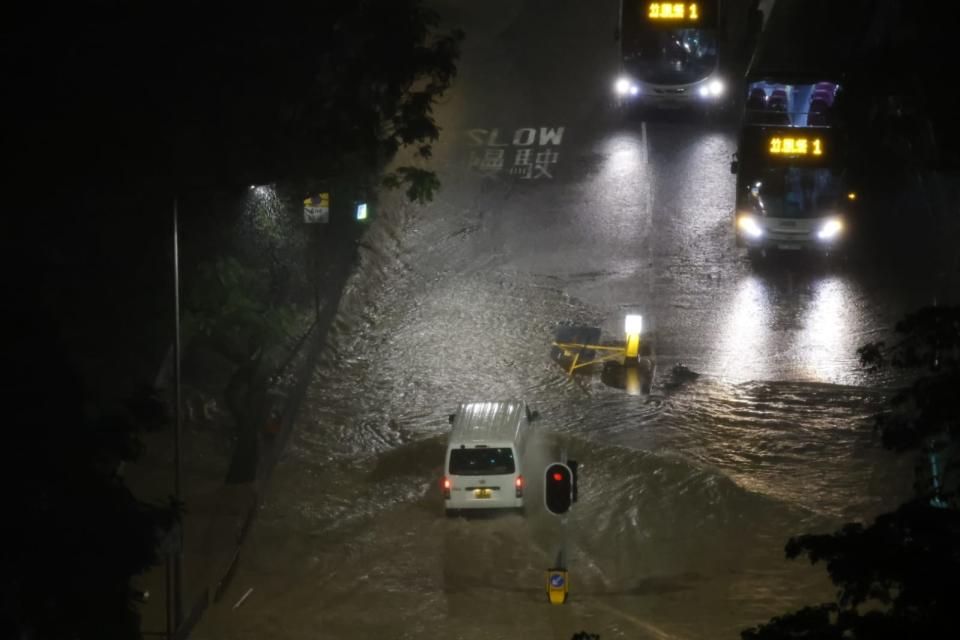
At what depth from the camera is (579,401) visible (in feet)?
101

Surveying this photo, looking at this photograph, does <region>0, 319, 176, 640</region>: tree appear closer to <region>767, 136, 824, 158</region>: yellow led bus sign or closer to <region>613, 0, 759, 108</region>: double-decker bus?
<region>767, 136, 824, 158</region>: yellow led bus sign

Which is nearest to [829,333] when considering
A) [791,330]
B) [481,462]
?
[791,330]

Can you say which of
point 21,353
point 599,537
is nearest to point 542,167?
point 599,537

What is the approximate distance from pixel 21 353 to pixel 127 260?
16.2 metres

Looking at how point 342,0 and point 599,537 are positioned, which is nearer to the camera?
point 599,537

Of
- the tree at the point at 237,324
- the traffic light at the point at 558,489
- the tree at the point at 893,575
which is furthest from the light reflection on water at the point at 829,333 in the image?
the tree at the point at 893,575

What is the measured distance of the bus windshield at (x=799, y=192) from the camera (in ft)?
113

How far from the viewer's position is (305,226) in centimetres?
3812

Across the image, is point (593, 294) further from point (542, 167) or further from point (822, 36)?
point (822, 36)

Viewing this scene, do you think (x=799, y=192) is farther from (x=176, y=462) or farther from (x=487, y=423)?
(x=176, y=462)

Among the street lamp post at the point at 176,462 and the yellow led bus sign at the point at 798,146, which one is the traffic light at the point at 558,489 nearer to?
the street lamp post at the point at 176,462

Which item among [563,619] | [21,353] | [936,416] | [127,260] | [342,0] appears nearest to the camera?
[936,416]

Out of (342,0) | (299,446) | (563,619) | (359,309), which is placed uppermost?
(342,0)

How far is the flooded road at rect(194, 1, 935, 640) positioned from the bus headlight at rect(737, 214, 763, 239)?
4.31 ft
